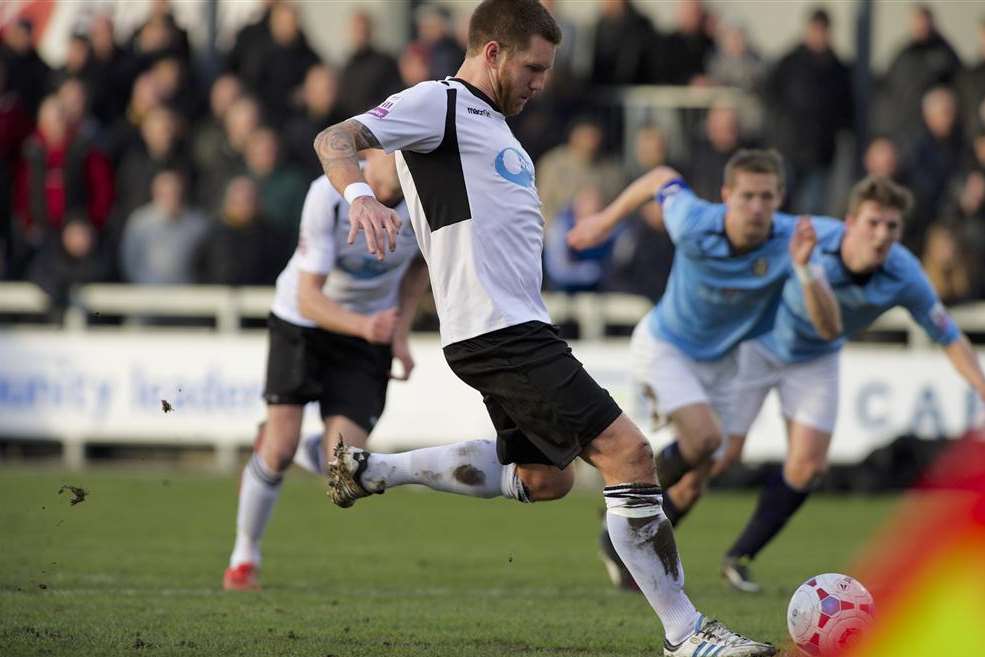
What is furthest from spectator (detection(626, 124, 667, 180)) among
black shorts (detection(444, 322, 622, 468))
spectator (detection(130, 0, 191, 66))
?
black shorts (detection(444, 322, 622, 468))

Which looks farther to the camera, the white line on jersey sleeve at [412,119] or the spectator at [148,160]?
the spectator at [148,160]

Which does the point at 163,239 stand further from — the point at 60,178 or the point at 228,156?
the point at 60,178

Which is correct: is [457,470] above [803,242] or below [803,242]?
below

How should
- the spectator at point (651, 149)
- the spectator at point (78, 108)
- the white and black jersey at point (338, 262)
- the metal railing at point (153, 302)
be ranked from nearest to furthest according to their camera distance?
1. the white and black jersey at point (338, 262)
2. the spectator at point (651, 149)
3. the metal railing at point (153, 302)
4. the spectator at point (78, 108)

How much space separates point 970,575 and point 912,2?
11.2 m

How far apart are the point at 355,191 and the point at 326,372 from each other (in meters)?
3.28

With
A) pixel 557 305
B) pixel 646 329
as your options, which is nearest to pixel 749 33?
pixel 557 305

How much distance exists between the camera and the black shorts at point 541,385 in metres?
6.50

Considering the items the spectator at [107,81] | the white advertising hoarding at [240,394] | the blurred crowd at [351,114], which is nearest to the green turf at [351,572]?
the white advertising hoarding at [240,394]

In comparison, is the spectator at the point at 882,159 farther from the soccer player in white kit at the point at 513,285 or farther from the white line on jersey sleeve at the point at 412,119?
the white line on jersey sleeve at the point at 412,119

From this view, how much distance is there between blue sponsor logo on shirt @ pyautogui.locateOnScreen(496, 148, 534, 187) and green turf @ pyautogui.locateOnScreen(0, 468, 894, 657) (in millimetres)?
1862

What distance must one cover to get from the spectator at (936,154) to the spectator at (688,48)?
249 cm

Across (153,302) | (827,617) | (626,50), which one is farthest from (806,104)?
(827,617)

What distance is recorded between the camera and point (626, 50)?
17828 millimetres
